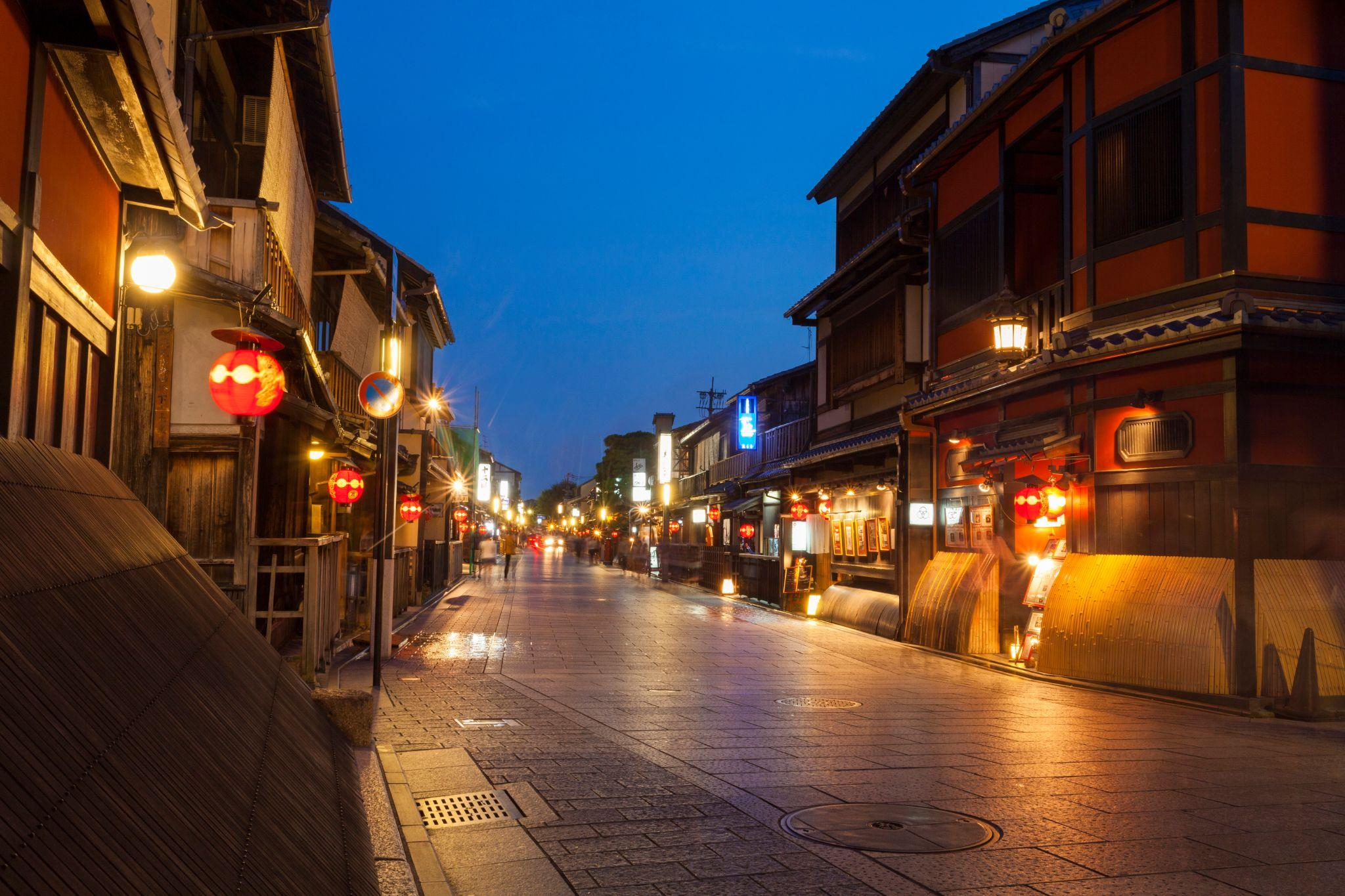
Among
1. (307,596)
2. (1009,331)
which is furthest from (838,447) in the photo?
(307,596)

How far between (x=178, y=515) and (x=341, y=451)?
673 cm

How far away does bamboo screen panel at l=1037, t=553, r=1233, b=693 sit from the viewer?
12.6 m

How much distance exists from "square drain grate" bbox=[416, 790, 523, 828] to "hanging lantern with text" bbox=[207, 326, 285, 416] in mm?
4968

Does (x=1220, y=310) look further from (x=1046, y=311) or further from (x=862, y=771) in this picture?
(x=862, y=771)

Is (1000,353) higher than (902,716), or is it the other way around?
(1000,353)

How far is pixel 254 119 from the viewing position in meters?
15.6

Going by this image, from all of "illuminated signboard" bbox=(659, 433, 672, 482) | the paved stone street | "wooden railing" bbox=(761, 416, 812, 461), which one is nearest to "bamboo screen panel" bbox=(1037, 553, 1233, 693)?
the paved stone street

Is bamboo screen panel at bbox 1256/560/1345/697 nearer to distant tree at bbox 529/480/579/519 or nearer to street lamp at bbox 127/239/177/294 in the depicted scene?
street lamp at bbox 127/239/177/294

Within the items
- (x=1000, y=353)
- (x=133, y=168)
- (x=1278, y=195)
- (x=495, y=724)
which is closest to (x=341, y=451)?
(x=495, y=724)

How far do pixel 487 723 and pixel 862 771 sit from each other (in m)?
4.29

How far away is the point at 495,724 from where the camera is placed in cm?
1110

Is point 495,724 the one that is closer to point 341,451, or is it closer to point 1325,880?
point 1325,880

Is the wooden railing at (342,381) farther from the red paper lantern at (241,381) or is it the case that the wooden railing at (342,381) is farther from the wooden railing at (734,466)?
the wooden railing at (734,466)

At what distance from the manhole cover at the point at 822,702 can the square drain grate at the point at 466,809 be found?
18.0 ft
